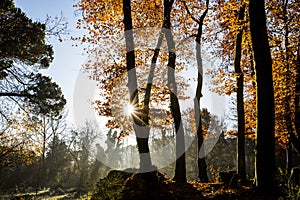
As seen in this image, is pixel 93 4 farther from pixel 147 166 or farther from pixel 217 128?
pixel 217 128

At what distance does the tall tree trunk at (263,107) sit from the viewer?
20.1ft

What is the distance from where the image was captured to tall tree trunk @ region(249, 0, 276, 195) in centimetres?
613

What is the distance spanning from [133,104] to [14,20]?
22.8 ft

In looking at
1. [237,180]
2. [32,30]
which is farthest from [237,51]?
[32,30]

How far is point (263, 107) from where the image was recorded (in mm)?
6359

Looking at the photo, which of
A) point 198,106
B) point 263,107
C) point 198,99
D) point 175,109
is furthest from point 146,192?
point 198,99

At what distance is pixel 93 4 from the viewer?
10.2 m

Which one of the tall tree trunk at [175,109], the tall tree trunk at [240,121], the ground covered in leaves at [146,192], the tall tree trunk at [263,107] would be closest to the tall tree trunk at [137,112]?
the ground covered in leaves at [146,192]

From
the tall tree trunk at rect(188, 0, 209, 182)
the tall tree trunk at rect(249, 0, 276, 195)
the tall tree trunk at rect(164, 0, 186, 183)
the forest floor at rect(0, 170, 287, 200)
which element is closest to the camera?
the tall tree trunk at rect(249, 0, 276, 195)

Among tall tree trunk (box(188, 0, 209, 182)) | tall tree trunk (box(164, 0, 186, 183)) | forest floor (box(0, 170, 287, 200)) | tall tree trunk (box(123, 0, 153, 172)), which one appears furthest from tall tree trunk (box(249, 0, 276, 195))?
tall tree trunk (box(188, 0, 209, 182))

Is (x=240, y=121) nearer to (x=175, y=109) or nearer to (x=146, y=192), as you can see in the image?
(x=175, y=109)

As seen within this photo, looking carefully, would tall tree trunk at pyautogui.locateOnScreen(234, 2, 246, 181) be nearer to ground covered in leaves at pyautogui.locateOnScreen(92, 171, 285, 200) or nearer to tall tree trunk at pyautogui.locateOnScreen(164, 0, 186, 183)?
tall tree trunk at pyautogui.locateOnScreen(164, 0, 186, 183)

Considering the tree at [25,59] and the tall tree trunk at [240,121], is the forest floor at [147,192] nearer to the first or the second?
the tall tree trunk at [240,121]

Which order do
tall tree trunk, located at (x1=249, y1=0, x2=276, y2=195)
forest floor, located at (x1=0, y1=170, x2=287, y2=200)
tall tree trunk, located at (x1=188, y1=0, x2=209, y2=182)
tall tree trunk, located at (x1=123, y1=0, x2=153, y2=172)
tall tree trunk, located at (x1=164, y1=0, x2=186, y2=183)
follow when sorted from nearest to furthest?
tall tree trunk, located at (x1=249, y1=0, x2=276, y2=195) < forest floor, located at (x1=0, y1=170, x2=287, y2=200) < tall tree trunk, located at (x1=123, y1=0, x2=153, y2=172) < tall tree trunk, located at (x1=164, y1=0, x2=186, y2=183) < tall tree trunk, located at (x1=188, y1=0, x2=209, y2=182)
